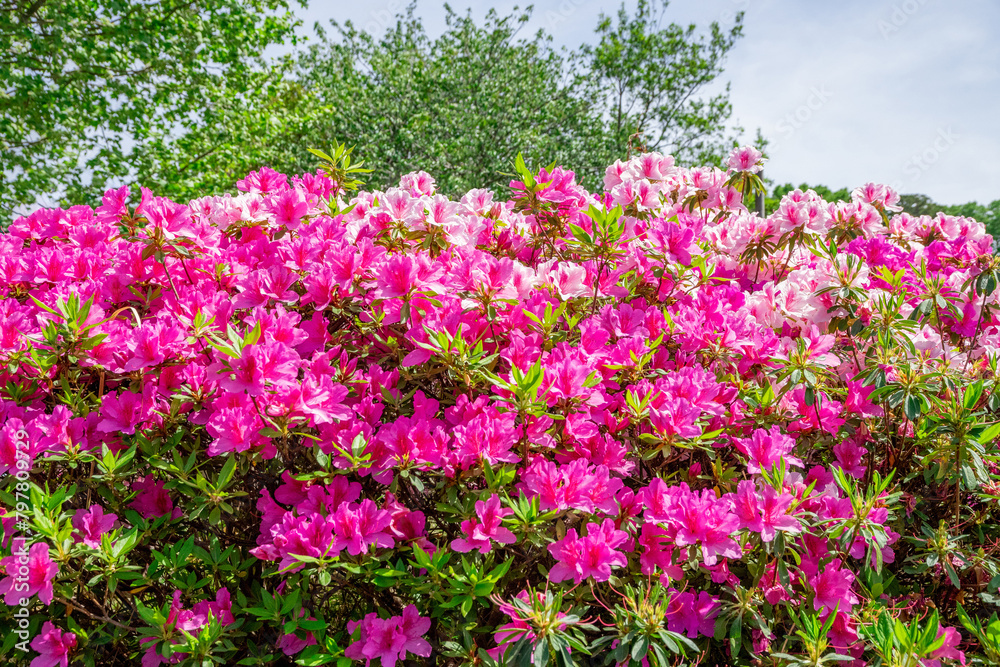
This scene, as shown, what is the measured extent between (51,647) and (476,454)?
1112 millimetres

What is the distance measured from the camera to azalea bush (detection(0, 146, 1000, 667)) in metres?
1.45

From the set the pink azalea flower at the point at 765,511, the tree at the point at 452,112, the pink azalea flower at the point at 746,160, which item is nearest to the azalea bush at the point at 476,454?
the pink azalea flower at the point at 765,511

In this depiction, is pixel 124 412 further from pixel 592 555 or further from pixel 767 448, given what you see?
pixel 767 448

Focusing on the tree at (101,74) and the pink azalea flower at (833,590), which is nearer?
the pink azalea flower at (833,590)

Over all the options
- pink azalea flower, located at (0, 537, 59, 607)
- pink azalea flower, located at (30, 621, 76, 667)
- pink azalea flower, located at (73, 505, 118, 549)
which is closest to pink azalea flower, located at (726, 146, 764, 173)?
pink azalea flower, located at (73, 505, 118, 549)

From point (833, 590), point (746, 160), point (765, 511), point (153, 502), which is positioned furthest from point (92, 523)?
point (746, 160)

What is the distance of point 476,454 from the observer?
4.82 ft

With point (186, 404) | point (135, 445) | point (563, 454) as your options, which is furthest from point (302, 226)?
point (563, 454)

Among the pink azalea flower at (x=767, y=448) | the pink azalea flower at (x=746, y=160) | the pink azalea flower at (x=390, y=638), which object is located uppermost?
the pink azalea flower at (x=746, y=160)

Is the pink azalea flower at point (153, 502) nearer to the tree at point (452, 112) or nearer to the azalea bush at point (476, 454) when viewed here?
the azalea bush at point (476, 454)

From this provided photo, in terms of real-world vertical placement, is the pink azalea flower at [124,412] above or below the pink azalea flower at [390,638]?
above

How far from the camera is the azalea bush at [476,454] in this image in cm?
145

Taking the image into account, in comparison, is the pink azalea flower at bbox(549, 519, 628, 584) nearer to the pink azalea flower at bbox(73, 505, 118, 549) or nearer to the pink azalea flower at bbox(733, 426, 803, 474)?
the pink azalea flower at bbox(733, 426, 803, 474)

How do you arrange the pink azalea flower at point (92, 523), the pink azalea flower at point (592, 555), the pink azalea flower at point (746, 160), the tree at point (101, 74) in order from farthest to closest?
the tree at point (101, 74)
the pink azalea flower at point (746, 160)
the pink azalea flower at point (92, 523)
the pink azalea flower at point (592, 555)
